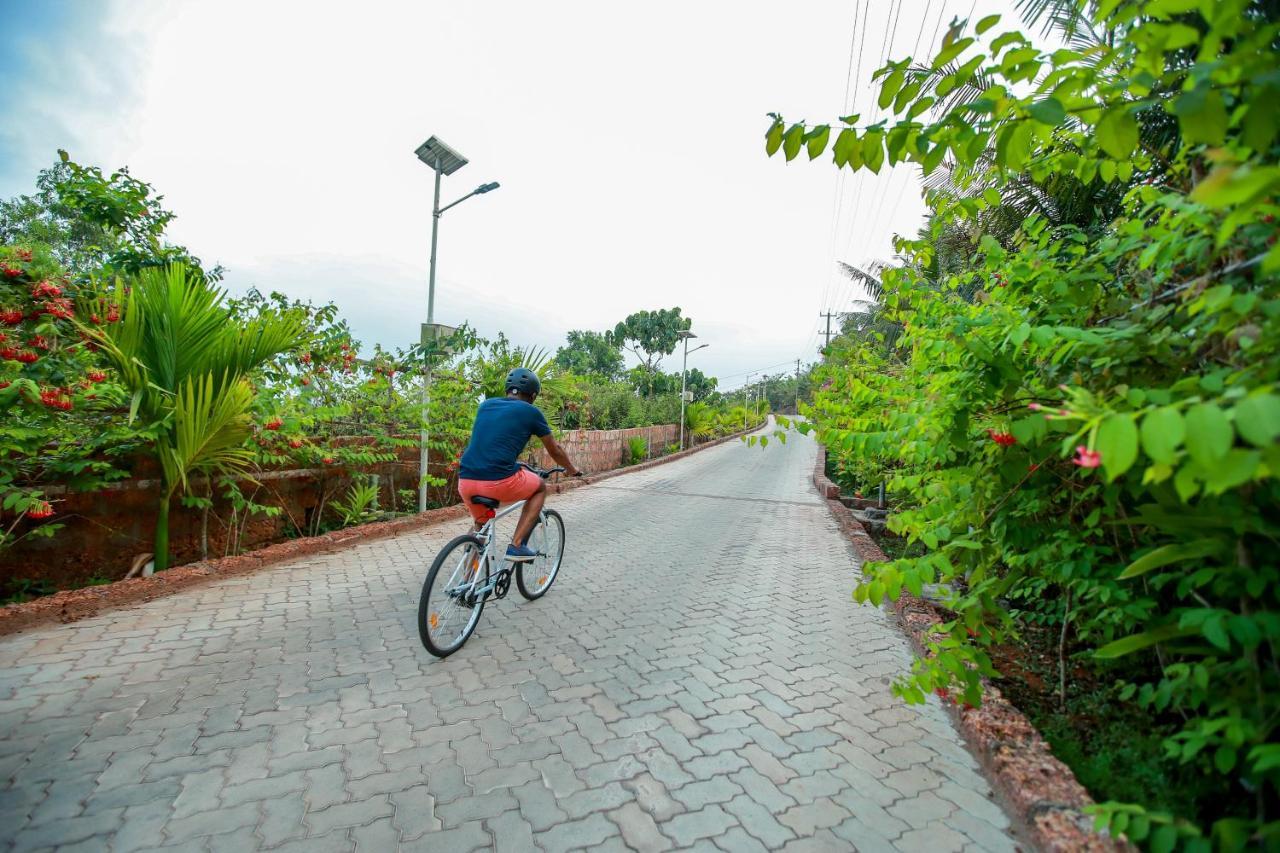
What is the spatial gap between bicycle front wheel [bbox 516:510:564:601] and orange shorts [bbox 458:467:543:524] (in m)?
0.58

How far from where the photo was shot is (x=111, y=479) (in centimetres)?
412

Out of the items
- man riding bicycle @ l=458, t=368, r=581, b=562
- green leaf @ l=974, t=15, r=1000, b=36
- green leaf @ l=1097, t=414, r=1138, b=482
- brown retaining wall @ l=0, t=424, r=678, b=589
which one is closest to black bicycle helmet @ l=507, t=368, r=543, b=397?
man riding bicycle @ l=458, t=368, r=581, b=562

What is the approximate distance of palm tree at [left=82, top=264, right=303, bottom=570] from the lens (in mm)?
3979

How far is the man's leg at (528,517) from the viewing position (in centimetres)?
399

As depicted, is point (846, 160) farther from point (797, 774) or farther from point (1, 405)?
point (1, 405)

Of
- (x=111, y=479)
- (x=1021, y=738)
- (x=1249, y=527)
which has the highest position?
(x=1249, y=527)

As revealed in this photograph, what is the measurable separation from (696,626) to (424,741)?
2103 mm

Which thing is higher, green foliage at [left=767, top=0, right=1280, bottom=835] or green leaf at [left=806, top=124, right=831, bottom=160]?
green leaf at [left=806, top=124, right=831, bottom=160]

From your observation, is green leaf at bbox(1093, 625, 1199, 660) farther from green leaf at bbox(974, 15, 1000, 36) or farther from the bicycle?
the bicycle

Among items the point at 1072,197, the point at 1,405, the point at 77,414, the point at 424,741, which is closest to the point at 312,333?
the point at 77,414

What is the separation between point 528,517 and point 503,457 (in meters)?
0.53

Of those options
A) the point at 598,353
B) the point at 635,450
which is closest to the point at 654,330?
the point at 598,353

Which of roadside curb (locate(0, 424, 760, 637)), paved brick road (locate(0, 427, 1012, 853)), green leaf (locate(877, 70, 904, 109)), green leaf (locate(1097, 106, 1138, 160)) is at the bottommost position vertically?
paved brick road (locate(0, 427, 1012, 853))

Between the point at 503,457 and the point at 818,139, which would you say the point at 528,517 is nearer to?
the point at 503,457
